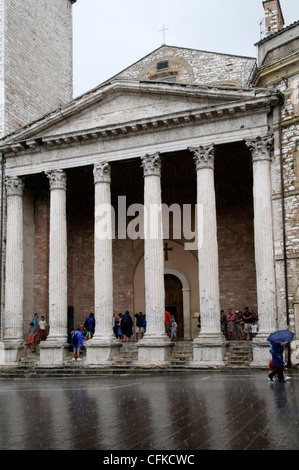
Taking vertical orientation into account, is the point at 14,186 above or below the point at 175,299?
above

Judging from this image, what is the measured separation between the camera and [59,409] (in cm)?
858

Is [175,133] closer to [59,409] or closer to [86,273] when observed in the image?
[86,273]

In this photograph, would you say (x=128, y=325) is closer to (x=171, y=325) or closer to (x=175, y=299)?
(x=171, y=325)

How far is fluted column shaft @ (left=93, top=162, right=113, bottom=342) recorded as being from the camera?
18.0 meters

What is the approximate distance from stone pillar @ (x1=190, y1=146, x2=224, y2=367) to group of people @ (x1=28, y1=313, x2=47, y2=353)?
6.81 meters

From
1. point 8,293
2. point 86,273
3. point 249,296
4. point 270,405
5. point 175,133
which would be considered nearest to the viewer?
point 270,405

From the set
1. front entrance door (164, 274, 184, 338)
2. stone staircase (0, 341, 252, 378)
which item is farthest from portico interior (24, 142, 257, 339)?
stone staircase (0, 341, 252, 378)

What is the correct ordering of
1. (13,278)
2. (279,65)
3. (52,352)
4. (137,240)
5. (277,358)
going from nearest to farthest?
(277,358), (279,65), (52,352), (13,278), (137,240)

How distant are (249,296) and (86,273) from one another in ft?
24.0

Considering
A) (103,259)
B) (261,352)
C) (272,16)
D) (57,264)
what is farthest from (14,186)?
(272,16)

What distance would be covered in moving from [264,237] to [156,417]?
9.93 metres

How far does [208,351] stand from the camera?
16188 millimetres

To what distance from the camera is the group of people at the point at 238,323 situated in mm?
18844

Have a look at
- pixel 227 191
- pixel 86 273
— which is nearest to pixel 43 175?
pixel 86 273
